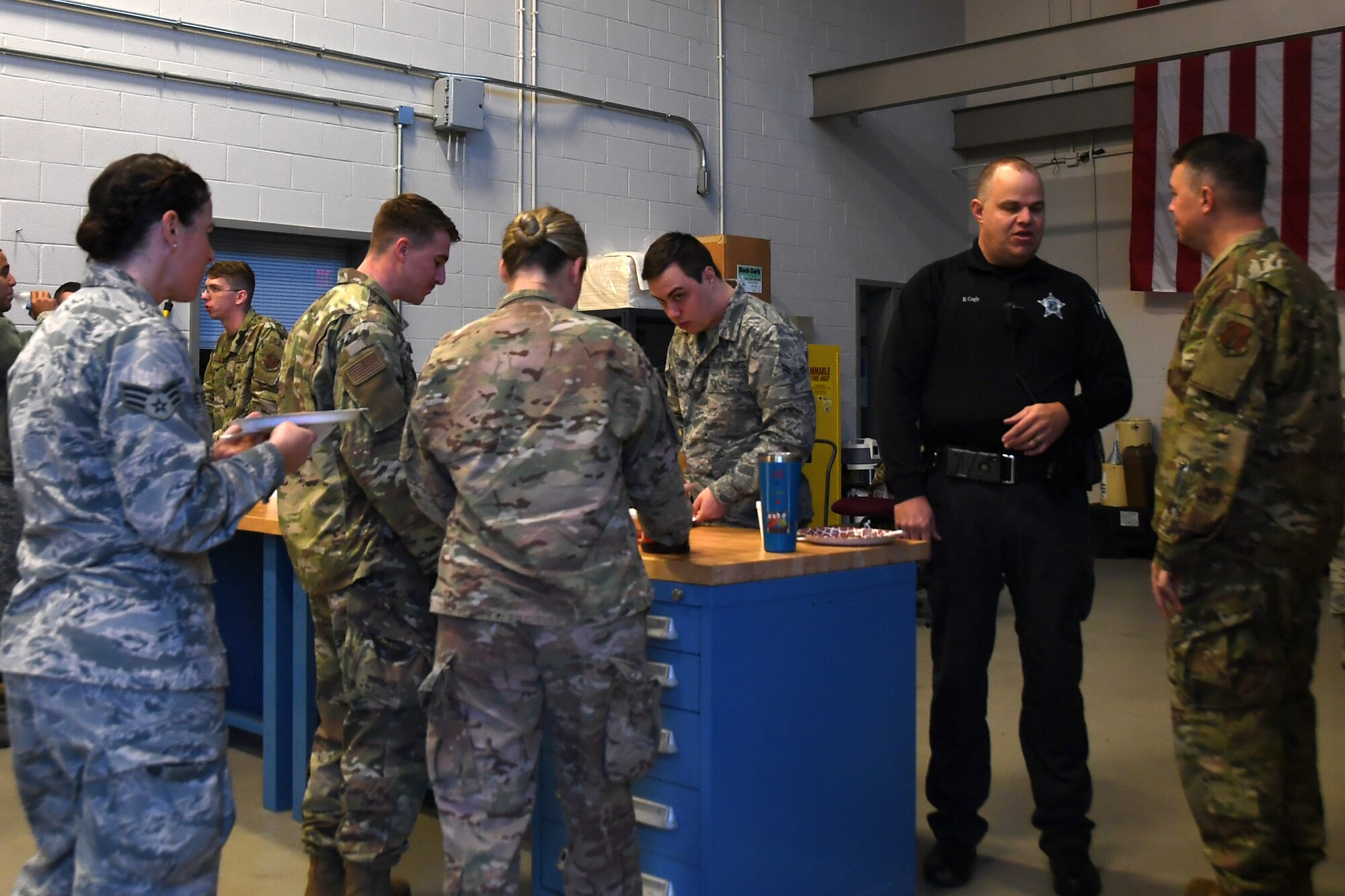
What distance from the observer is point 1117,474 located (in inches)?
348

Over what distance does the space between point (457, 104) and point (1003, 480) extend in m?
4.57

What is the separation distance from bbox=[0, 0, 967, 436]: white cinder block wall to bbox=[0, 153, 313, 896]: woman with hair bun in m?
3.94

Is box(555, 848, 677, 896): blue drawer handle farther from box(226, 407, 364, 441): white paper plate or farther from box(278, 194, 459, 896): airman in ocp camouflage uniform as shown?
box(226, 407, 364, 441): white paper plate

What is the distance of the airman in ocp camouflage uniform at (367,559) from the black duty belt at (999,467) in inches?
48.5

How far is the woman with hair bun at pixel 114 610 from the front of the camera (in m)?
1.65

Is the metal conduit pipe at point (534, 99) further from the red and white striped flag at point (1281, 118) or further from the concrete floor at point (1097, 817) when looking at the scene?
the red and white striped flag at point (1281, 118)

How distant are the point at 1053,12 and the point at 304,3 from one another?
6.17 metres

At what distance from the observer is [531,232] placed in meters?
2.15

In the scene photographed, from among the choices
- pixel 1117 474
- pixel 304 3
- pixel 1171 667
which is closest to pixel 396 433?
pixel 1171 667

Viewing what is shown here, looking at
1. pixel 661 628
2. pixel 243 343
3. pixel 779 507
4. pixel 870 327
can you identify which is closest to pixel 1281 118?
pixel 870 327

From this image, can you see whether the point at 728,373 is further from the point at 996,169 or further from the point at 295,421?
the point at 295,421

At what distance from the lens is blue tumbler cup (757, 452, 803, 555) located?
8.13 feet

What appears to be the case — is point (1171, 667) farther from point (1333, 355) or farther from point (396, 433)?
point (396, 433)

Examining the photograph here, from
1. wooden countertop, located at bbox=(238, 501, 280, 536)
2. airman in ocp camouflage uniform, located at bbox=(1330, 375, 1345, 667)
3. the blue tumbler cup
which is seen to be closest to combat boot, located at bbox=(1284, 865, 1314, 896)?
airman in ocp camouflage uniform, located at bbox=(1330, 375, 1345, 667)
